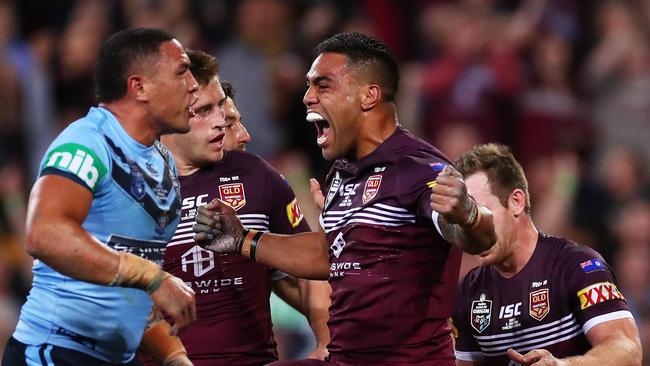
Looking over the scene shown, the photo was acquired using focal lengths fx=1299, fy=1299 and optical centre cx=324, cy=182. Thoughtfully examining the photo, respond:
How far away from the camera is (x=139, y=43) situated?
5.68 meters

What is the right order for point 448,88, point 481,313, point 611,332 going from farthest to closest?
1. point 448,88
2. point 481,313
3. point 611,332

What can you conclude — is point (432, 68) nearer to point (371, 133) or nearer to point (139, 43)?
point (371, 133)

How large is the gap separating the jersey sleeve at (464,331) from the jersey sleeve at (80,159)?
91.9 inches

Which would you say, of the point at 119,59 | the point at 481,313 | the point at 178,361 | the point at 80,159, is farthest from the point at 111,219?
the point at 481,313

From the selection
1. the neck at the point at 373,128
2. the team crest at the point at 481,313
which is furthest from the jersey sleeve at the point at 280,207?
the team crest at the point at 481,313

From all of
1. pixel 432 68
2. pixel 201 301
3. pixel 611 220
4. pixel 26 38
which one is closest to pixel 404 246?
pixel 201 301

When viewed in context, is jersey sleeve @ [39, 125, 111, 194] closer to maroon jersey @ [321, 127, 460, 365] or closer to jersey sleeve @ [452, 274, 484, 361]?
maroon jersey @ [321, 127, 460, 365]

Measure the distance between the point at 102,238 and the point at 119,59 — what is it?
80 centimetres

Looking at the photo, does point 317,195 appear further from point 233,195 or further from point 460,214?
point 460,214

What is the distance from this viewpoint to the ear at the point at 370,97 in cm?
637

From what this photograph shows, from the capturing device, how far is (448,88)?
11094 millimetres

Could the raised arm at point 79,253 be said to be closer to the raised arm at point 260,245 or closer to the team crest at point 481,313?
the raised arm at point 260,245

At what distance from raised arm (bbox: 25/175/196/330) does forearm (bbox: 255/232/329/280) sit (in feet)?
4.69

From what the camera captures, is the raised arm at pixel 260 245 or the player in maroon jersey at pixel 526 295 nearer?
the player in maroon jersey at pixel 526 295
